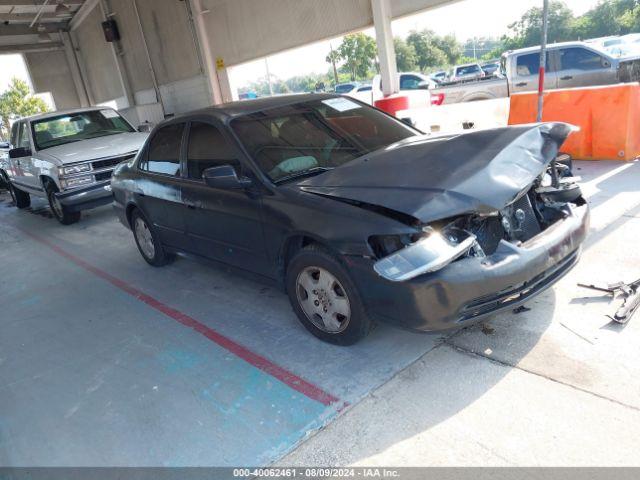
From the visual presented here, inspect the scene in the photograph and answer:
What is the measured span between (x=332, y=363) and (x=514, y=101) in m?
6.52

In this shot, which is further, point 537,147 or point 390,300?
point 537,147

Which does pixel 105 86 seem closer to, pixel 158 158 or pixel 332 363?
pixel 158 158

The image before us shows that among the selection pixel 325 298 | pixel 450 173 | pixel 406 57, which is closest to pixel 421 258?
pixel 450 173

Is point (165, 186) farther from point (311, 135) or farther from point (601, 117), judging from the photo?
point (601, 117)

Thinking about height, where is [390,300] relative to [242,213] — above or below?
below

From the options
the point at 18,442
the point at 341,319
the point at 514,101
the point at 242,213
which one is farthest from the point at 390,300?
the point at 514,101

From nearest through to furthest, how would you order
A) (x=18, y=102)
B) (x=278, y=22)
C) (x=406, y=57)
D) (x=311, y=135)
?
(x=311, y=135)
(x=278, y=22)
(x=18, y=102)
(x=406, y=57)

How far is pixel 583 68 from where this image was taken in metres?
12.1

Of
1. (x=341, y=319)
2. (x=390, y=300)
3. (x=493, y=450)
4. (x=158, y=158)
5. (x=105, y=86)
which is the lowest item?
(x=493, y=450)

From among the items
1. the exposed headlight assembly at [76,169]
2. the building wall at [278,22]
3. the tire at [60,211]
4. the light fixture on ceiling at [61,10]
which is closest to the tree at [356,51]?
the light fixture on ceiling at [61,10]

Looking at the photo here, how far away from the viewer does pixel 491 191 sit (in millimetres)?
2969

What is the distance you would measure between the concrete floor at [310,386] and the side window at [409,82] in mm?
15937

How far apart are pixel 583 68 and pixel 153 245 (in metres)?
11.2

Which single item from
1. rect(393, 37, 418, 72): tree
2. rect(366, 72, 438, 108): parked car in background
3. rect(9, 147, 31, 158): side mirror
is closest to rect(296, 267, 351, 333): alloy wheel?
rect(9, 147, 31, 158): side mirror
